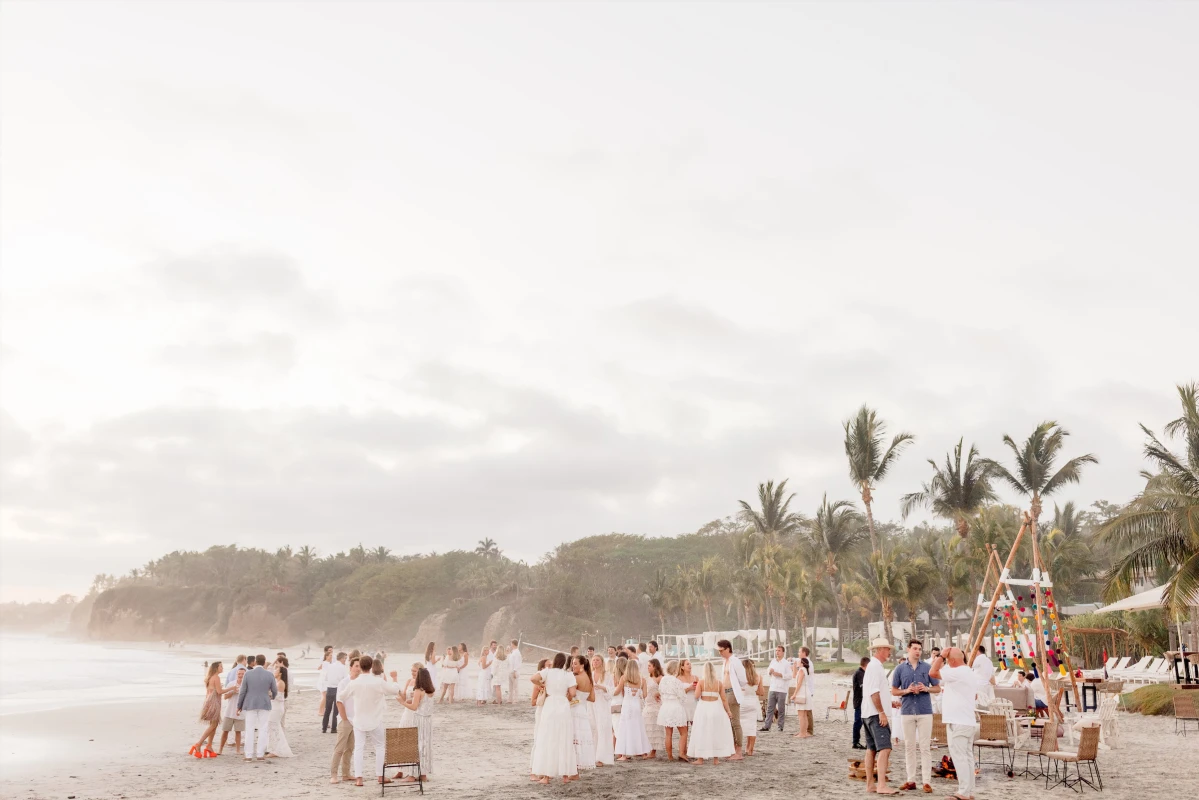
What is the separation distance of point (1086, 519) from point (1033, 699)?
251ft

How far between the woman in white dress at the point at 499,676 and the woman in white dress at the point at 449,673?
1.31m

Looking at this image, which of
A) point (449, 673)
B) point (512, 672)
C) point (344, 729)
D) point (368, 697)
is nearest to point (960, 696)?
point (368, 697)

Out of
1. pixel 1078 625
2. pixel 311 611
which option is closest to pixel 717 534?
pixel 311 611

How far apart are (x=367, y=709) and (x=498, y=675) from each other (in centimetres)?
1612

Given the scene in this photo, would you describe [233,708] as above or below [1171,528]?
below

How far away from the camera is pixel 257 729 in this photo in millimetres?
16047

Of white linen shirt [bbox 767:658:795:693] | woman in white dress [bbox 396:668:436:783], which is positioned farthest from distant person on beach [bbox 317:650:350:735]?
white linen shirt [bbox 767:658:795:693]

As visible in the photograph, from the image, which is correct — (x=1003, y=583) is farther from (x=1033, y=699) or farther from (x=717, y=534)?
(x=717, y=534)

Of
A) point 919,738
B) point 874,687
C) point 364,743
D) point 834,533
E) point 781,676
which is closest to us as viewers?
point 874,687

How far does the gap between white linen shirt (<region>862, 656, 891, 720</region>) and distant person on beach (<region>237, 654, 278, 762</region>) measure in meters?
9.77

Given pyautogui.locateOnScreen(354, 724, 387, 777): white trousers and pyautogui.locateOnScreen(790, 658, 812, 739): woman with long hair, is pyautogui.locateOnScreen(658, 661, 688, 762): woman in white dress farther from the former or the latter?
pyautogui.locateOnScreen(354, 724, 387, 777): white trousers

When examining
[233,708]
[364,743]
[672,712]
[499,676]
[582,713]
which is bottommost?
[499,676]

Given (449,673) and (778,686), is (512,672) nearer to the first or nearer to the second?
(449,673)

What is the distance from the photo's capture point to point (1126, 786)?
499 inches
